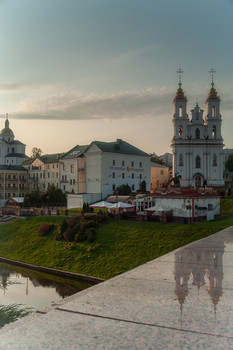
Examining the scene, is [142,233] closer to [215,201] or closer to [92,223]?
[92,223]

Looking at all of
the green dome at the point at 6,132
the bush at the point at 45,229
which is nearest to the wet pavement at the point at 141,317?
the bush at the point at 45,229

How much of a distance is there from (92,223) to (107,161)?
30.0 meters

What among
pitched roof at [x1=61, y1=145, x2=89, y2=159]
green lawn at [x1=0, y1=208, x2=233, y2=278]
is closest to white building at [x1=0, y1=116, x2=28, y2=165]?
pitched roof at [x1=61, y1=145, x2=89, y2=159]

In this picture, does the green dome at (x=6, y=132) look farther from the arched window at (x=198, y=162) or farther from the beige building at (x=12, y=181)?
the arched window at (x=198, y=162)

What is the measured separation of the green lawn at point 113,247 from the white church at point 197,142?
37.0 m

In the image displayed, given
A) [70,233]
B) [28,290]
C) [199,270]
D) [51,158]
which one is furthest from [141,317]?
[51,158]

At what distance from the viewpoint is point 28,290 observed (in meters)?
21.2

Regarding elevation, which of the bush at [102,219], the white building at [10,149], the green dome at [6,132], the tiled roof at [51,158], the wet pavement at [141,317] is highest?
the green dome at [6,132]

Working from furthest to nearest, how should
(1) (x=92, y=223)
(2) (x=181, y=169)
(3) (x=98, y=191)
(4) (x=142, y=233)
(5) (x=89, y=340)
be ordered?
(2) (x=181, y=169)
(3) (x=98, y=191)
(1) (x=92, y=223)
(4) (x=142, y=233)
(5) (x=89, y=340)

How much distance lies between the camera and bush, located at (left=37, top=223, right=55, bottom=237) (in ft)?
114

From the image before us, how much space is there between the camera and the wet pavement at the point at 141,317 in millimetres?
4535

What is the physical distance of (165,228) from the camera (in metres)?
29.2

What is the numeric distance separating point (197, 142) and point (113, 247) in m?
44.9

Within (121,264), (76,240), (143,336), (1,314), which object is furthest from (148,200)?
(143,336)
